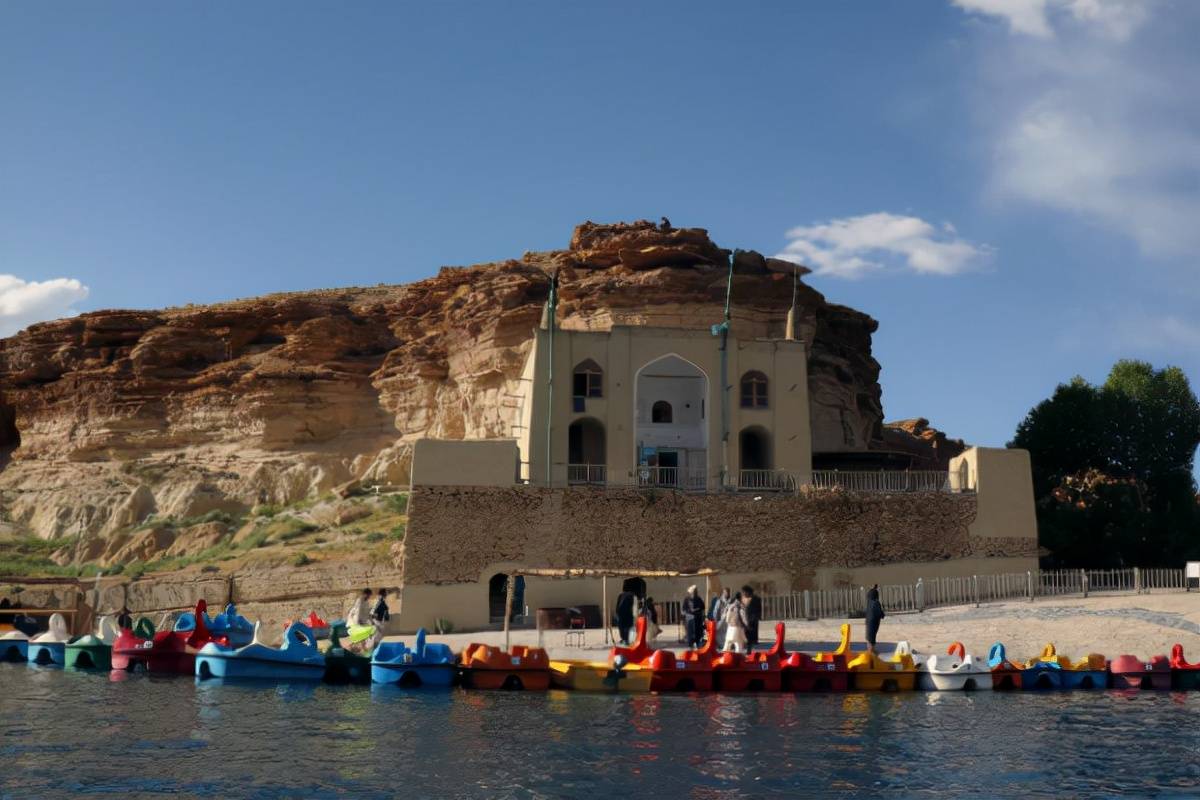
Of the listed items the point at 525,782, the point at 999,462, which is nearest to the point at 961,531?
the point at 999,462

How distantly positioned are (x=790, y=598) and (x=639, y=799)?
16.5 metres

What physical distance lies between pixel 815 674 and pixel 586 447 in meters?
16.9

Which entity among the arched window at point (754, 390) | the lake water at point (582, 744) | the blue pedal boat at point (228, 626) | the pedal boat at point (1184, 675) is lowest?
the lake water at point (582, 744)

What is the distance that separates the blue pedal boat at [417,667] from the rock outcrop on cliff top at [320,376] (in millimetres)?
23550

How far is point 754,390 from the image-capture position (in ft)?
115

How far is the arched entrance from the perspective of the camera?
35844 mm

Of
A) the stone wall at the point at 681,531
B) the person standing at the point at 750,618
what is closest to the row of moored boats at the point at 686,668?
the person standing at the point at 750,618

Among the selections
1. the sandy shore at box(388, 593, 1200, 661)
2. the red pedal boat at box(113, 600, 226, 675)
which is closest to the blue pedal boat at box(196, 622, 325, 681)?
the red pedal boat at box(113, 600, 226, 675)

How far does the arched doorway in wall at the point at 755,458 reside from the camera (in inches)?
1326

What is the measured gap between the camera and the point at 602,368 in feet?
113

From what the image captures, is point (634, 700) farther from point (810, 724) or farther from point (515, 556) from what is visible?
point (515, 556)

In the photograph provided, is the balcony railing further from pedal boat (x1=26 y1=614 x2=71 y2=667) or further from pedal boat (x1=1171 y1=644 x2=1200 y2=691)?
pedal boat (x1=1171 y1=644 x2=1200 y2=691)

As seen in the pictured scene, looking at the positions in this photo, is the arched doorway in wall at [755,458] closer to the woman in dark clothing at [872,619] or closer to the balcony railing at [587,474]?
the balcony railing at [587,474]

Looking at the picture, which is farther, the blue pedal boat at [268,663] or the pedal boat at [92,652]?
the pedal boat at [92,652]
